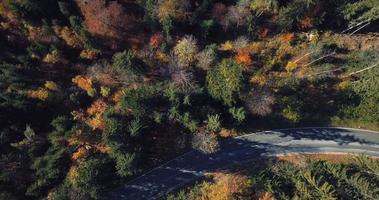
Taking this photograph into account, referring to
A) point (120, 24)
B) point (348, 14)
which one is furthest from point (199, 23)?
point (348, 14)

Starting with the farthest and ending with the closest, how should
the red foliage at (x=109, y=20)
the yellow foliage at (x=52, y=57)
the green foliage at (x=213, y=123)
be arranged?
the yellow foliage at (x=52, y=57) → the red foliage at (x=109, y=20) → the green foliage at (x=213, y=123)

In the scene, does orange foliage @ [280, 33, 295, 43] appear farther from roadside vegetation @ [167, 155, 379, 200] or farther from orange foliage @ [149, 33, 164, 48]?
orange foliage @ [149, 33, 164, 48]

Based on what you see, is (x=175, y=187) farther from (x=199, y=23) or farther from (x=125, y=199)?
(x=199, y=23)

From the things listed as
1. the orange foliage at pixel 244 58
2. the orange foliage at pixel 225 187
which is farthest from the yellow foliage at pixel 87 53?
the orange foliage at pixel 225 187

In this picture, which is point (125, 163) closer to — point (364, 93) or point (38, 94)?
point (38, 94)

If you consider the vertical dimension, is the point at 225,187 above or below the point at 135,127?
below

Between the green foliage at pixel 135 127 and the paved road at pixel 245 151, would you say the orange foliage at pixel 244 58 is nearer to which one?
the paved road at pixel 245 151

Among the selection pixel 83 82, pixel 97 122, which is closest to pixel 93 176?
pixel 97 122

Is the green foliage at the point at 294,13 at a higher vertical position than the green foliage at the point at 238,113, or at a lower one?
higher
